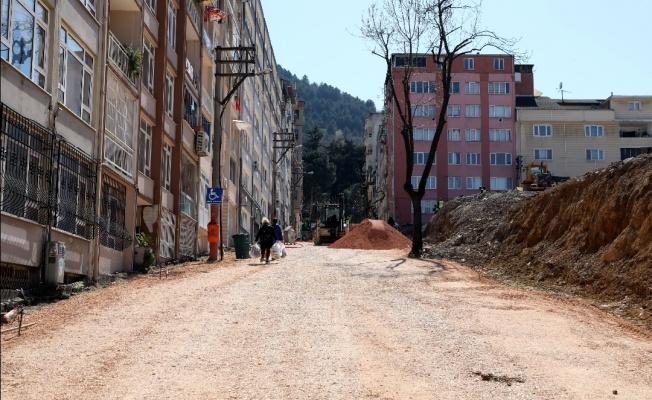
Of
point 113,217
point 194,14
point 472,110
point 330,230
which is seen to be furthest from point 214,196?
point 472,110

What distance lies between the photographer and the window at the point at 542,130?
263 feet

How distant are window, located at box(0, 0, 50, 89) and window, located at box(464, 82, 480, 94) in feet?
227

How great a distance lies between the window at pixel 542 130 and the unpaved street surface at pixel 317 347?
2556 inches

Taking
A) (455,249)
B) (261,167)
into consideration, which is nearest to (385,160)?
(261,167)

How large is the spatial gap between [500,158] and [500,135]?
243 centimetres

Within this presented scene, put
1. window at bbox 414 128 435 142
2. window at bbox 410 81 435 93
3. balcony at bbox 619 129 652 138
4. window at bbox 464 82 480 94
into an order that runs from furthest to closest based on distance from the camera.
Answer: balcony at bbox 619 129 652 138 < window at bbox 410 81 435 93 < window at bbox 414 128 435 142 < window at bbox 464 82 480 94

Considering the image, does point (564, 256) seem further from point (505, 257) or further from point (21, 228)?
point (21, 228)

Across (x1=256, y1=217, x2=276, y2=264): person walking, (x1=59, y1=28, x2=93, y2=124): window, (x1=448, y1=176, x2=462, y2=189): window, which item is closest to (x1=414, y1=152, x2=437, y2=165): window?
(x1=448, y1=176, x2=462, y2=189): window

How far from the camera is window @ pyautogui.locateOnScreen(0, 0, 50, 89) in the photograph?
13.7 m

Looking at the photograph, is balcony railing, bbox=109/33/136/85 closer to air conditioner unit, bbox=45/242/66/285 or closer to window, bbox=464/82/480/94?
air conditioner unit, bbox=45/242/66/285

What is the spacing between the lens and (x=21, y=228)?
561 inches

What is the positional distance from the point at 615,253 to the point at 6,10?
1421 cm

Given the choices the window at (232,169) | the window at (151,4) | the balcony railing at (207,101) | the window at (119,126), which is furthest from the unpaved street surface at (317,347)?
the window at (232,169)

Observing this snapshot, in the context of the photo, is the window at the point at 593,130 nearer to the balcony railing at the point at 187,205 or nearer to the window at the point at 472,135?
the window at the point at 472,135
